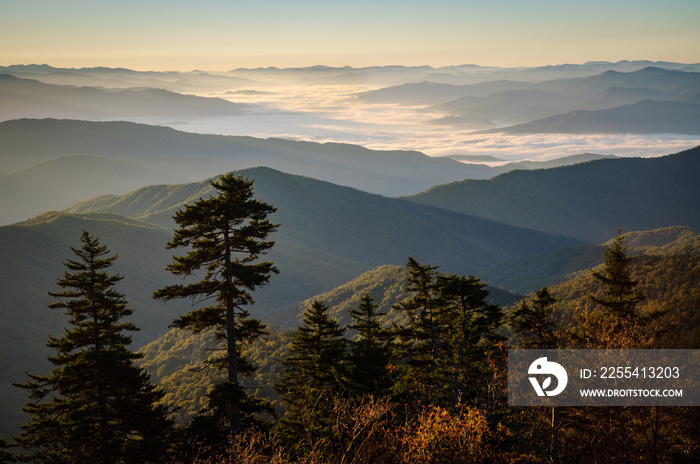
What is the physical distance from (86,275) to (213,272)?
1021 cm

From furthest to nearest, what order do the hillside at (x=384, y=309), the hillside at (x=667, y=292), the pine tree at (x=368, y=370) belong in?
the hillside at (x=384, y=309) < the hillside at (x=667, y=292) < the pine tree at (x=368, y=370)

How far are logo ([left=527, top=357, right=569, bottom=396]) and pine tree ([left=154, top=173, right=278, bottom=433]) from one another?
12954 millimetres

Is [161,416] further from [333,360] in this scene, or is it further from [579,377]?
[579,377]

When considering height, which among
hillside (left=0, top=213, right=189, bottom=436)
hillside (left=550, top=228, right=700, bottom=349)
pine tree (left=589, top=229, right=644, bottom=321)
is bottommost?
hillside (left=0, top=213, right=189, bottom=436)

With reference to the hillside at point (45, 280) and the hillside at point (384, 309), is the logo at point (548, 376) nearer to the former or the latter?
the hillside at point (384, 309)

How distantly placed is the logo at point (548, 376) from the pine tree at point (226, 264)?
510 inches

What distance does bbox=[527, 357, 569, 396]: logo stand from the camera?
69.4ft

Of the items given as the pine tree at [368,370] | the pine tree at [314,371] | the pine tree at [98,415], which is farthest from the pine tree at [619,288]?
the pine tree at [98,415]

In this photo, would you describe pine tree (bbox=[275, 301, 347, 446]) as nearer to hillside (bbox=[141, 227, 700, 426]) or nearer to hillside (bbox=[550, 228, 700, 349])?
hillside (bbox=[141, 227, 700, 426])

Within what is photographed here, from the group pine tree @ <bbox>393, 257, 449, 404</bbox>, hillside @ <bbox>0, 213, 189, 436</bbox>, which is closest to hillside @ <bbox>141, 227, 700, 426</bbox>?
pine tree @ <bbox>393, 257, 449, 404</bbox>

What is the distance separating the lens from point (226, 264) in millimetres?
24531

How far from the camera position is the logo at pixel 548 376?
21.1m

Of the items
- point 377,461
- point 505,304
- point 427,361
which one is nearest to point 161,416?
point 427,361

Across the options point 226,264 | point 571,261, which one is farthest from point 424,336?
point 571,261
